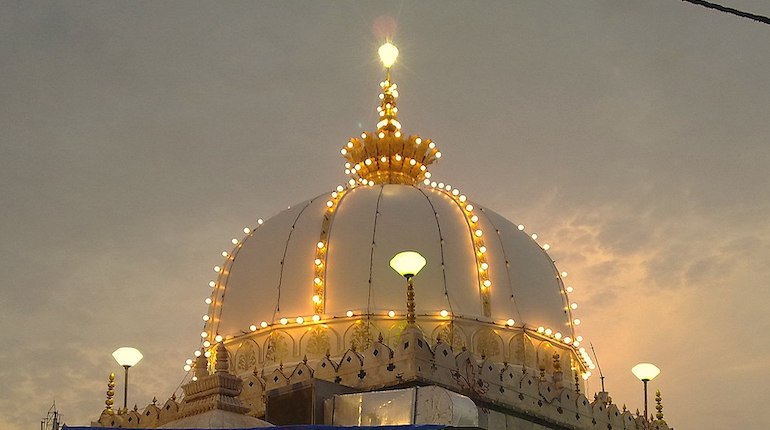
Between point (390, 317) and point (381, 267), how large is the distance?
1.15 metres

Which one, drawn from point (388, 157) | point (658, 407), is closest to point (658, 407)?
point (658, 407)

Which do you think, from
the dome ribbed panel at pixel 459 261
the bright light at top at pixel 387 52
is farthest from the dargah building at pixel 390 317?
the bright light at top at pixel 387 52

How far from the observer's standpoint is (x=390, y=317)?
2011 cm

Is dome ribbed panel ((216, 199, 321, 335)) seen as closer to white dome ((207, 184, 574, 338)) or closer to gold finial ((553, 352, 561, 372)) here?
white dome ((207, 184, 574, 338))

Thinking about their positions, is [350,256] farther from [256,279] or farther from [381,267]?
[256,279]

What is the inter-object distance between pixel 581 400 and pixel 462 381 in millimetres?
3477

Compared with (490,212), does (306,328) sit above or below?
below

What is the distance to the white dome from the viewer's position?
20641 mm

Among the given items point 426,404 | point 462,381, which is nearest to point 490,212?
point 462,381

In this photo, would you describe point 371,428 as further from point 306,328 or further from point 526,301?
point 526,301

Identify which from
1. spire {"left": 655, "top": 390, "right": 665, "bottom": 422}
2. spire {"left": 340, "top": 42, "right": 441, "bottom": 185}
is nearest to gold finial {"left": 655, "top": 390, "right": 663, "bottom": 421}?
spire {"left": 655, "top": 390, "right": 665, "bottom": 422}

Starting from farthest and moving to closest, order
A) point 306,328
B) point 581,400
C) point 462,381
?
point 306,328, point 581,400, point 462,381

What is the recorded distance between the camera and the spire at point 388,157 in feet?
83.6

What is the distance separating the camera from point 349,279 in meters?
20.8
